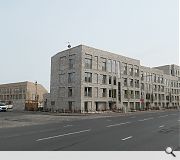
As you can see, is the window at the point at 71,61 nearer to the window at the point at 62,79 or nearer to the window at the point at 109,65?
the window at the point at 62,79

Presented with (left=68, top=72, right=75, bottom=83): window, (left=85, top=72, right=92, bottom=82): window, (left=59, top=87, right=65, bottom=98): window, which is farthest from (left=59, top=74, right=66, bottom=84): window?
(left=85, top=72, right=92, bottom=82): window

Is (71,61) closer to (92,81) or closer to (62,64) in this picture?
(62,64)

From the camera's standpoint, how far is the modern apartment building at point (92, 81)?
5488 cm

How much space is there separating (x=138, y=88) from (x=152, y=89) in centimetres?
1422

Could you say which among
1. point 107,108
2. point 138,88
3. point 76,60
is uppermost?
point 76,60

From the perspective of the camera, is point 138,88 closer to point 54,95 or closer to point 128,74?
point 128,74

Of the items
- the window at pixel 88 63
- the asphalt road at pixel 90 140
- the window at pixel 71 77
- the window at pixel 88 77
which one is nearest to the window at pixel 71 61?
the window at pixel 71 77

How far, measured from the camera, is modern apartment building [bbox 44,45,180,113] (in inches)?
2160

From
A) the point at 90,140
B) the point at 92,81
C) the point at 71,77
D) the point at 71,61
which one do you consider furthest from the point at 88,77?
the point at 90,140

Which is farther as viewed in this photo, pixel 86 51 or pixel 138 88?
pixel 138 88
